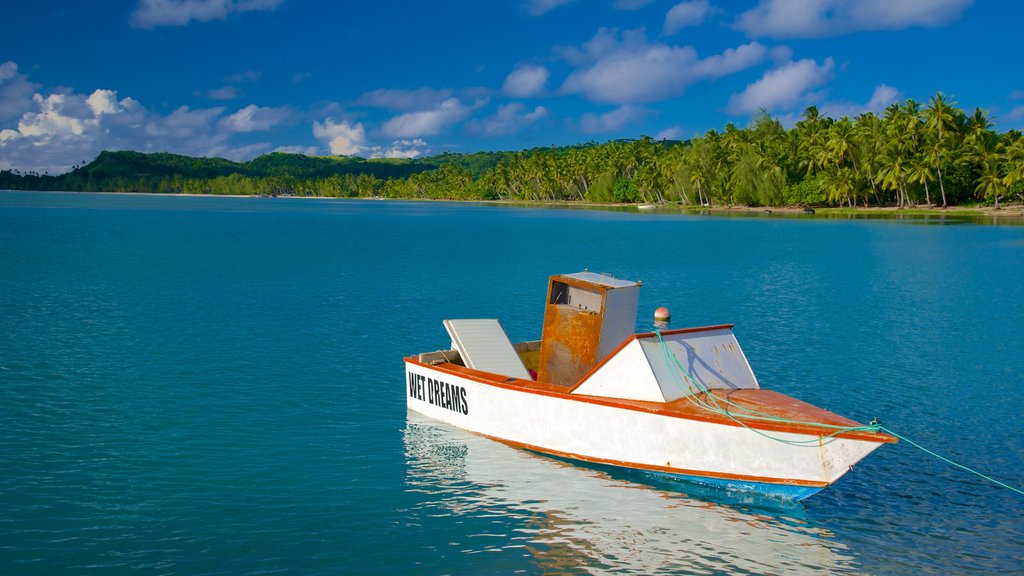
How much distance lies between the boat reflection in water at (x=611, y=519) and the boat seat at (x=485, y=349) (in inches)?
84.3

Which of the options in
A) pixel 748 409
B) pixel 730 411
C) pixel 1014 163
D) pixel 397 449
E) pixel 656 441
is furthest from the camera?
pixel 1014 163

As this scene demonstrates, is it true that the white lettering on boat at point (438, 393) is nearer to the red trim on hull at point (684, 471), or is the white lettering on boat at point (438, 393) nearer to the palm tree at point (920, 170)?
the red trim on hull at point (684, 471)

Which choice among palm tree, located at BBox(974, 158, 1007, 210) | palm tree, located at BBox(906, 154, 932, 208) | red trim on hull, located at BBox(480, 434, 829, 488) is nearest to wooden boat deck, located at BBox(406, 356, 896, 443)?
red trim on hull, located at BBox(480, 434, 829, 488)

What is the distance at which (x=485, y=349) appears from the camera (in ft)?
58.7

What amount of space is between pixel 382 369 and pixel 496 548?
12.2m

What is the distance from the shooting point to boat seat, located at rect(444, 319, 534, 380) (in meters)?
17.5

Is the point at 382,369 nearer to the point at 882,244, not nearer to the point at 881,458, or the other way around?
the point at 881,458

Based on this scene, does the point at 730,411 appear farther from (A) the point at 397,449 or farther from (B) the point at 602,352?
(A) the point at 397,449

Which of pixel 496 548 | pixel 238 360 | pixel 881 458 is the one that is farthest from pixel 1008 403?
pixel 238 360

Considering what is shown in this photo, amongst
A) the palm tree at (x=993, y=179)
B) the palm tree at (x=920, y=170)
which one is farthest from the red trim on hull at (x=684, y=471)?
the palm tree at (x=920, y=170)

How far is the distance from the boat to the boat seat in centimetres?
3

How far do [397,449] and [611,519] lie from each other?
5.21m

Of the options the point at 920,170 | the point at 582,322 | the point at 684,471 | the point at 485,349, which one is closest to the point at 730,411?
the point at 684,471

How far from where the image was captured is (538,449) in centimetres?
1527
